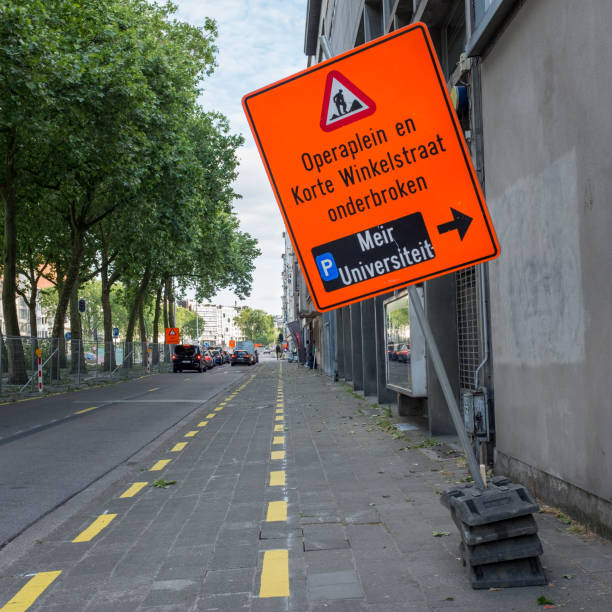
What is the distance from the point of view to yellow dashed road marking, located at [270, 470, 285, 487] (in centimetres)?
710

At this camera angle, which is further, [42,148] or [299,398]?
[42,148]

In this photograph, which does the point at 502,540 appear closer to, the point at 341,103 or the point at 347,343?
the point at 341,103

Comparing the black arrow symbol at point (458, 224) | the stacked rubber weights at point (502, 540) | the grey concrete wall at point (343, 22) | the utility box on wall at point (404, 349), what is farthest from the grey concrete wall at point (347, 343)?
the stacked rubber weights at point (502, 540)

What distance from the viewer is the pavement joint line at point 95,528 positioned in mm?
5402

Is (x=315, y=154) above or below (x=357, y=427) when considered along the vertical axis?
above

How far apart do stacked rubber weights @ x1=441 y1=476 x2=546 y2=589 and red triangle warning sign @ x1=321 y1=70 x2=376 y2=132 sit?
226cm

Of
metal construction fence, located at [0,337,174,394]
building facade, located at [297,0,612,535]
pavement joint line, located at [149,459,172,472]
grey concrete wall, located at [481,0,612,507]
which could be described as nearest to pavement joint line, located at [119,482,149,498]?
pavement joint line, located at [149,459,172,472]

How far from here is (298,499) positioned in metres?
6.37

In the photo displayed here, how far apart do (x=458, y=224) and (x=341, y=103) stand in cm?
99

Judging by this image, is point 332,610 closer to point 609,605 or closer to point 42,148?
point 609,605

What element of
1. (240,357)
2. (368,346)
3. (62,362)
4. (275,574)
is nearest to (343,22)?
(368,346)

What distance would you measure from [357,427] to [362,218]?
796 cm

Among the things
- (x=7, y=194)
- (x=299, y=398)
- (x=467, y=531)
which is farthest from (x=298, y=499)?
(x=7, y=194)

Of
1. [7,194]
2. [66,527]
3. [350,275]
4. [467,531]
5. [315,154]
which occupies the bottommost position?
[66,527]
